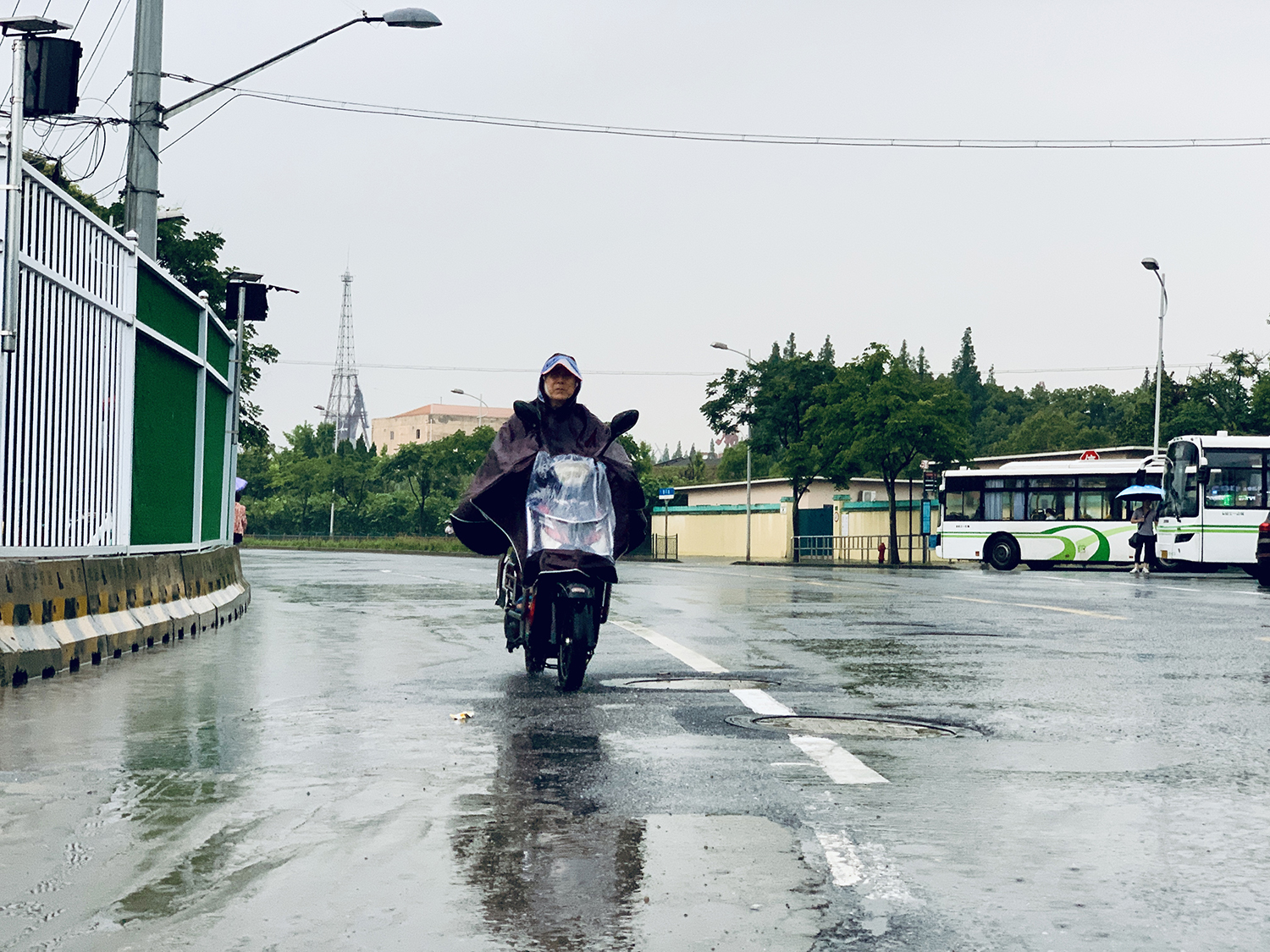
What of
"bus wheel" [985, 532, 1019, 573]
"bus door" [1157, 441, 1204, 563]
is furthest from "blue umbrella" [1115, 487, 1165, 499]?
"bus door" [1157, 441, 1204, 563]

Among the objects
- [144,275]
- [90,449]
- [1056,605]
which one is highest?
[144,275]

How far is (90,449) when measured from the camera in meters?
12.6

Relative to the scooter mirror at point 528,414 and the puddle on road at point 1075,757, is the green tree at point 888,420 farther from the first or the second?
the puddle on road at point 1075,757

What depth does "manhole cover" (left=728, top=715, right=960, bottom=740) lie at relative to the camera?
7.64 meters

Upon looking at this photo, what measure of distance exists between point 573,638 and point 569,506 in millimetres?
777

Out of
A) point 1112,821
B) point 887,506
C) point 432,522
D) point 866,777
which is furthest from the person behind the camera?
point 432,522

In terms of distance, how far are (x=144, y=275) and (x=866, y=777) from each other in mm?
9964

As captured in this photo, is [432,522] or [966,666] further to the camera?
[432,522]

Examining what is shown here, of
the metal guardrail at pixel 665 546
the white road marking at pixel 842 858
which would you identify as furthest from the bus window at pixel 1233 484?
the metal guardrail at pixel 665 546

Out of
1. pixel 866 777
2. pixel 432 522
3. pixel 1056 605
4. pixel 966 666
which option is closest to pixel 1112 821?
pixel 866 777

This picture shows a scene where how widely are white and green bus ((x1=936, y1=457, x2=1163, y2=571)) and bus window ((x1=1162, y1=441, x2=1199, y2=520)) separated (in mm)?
5111

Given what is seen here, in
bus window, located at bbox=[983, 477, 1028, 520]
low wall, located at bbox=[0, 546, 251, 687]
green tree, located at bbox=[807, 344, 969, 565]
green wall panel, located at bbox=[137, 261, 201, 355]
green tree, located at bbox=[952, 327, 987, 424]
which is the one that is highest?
green tree, located at bbox=[952, 327, 987, 424]

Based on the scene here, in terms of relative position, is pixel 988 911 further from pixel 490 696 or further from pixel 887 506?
pixel 887 506

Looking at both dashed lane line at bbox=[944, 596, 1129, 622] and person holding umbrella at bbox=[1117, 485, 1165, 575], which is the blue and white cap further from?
person holding umbrella at bbox=[1117, 485, 1165, 575]
